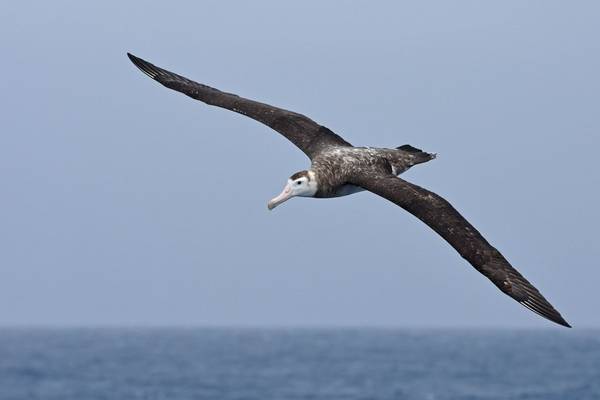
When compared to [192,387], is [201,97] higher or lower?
higher

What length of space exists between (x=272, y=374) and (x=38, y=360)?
25.1m

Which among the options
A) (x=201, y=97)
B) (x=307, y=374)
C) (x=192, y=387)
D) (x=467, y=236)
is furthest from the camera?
(x=307, y=374)

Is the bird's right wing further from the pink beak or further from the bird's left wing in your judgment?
the bird's left wing

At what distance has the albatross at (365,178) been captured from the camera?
16125 millimetres

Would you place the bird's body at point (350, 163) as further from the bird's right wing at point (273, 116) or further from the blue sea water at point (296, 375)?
the blue sea water at point (296, 375)

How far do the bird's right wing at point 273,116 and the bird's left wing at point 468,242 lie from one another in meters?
2.81

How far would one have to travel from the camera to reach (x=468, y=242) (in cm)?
1628

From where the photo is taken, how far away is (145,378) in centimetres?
7562

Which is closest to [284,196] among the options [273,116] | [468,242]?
[273,116]

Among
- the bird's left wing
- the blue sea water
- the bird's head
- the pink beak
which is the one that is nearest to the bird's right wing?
the bird's head

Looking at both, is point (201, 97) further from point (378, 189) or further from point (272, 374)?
point (272, 374)

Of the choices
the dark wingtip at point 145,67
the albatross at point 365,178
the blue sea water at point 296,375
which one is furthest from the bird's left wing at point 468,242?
the blue sea water at point 296,375

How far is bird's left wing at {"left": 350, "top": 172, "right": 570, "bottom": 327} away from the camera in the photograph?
15773mm

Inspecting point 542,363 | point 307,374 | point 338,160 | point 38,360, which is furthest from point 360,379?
point 338,160
